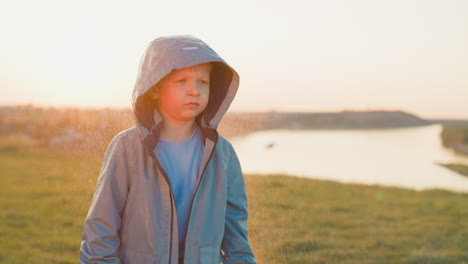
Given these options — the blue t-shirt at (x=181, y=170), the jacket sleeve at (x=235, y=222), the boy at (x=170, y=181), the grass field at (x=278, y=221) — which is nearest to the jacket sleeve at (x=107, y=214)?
the boy at (x=170, y=181)

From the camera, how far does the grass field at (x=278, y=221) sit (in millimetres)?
4328

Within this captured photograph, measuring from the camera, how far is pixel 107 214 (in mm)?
1860

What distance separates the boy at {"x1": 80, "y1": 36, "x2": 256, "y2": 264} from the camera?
6.22 ft

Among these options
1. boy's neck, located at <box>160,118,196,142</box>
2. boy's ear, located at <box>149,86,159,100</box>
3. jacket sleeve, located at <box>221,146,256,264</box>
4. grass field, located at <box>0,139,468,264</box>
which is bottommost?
grass field, located at <box>0,139,468,264</box>

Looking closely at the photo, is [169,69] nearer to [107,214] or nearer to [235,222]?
[107,214]

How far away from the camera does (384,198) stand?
8.62m

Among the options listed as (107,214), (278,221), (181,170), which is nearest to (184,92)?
(181,170)

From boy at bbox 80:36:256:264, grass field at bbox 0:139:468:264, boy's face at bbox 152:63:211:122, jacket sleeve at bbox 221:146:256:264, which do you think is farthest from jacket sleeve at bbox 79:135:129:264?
grass field at bbox 0:139:468:264

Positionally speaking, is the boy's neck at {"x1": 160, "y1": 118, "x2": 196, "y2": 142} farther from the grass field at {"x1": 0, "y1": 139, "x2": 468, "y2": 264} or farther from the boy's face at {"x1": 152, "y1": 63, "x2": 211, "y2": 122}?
the grass field at {"x1": 0, "y1": 139, "x2": 468, "y2": 264}

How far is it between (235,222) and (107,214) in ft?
2.11

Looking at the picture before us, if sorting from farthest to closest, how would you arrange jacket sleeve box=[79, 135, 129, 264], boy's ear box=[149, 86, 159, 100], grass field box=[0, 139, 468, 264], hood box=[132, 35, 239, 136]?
grass field box=[0, 139, 468, 264] < boy's ear box=[149, 86, 159, 100] < hood box=[132, 35, 239, 136] < jacket sleeve box=[79, 135, 129, 264]

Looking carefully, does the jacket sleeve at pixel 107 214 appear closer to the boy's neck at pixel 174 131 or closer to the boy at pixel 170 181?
the boy at pixel 170 181

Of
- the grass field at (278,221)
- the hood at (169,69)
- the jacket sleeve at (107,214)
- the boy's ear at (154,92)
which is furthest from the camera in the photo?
the grass field at (278,221)

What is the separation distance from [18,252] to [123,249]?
276 centimetres
